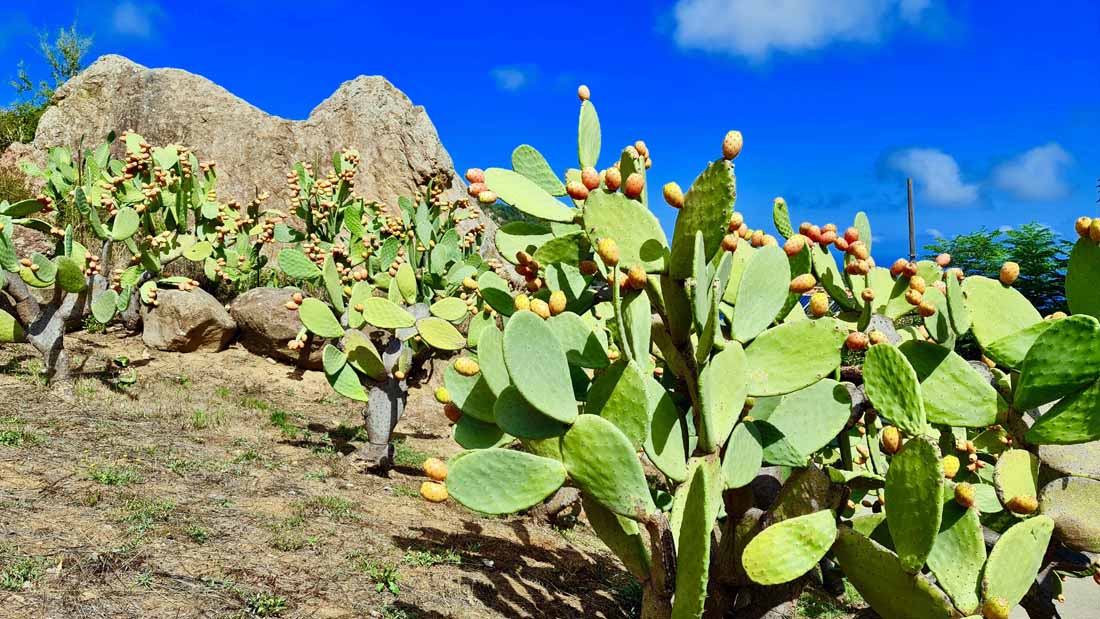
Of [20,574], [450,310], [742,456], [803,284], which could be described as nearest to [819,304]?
[803,284]

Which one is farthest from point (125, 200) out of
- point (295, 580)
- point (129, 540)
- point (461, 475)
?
point (461, 475)

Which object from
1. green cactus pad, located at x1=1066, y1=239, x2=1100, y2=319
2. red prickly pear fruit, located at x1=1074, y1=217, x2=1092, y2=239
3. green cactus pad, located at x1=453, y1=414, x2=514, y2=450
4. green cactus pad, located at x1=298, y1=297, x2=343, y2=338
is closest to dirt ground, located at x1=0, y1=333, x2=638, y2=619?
green cactus pad, located at x1=298, y1=297, x2=343, y2=338

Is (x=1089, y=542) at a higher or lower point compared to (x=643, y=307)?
lower

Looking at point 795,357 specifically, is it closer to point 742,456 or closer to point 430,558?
point 742,456

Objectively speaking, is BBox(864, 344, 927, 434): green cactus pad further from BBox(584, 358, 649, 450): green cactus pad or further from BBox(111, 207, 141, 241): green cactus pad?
BBox(111, 207, 141, 241): green cactus pad

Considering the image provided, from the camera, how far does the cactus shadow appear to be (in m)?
3.06

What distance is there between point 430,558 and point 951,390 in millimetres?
2441

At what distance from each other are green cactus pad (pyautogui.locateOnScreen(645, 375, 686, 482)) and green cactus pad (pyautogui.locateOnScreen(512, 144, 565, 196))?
788 millimetres

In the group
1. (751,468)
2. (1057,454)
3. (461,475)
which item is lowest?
(461,475)

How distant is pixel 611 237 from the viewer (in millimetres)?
1573

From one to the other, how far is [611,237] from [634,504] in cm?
58

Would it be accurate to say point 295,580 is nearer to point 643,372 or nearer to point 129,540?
point 129,540

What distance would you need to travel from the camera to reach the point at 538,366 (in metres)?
A: 1.47

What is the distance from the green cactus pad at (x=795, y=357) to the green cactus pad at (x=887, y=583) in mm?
354
